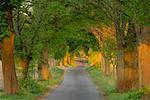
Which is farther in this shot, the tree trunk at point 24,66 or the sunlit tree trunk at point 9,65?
the tree trunk at point 24,66

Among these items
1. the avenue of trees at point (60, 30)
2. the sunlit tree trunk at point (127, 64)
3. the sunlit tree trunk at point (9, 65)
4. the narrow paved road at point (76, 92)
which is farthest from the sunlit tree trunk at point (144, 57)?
the sunlit tree trunk at point (9, 65)

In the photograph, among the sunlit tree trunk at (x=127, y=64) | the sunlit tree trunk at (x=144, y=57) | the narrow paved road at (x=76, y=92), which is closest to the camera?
the sunlit tree trunk at (x=144, y=57)

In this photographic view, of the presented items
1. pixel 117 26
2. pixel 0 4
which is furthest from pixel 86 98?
pixel 0 4

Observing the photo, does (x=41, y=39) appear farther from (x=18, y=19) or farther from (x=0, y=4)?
(x=0, y=4)

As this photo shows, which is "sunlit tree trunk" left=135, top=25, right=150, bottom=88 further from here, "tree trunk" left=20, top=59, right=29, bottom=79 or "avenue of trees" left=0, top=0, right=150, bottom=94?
"tree trunk" left=20, top=59, right=29, bottom=79

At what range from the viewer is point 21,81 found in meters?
33.2

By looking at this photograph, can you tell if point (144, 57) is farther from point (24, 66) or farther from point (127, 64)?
point (24, 66)

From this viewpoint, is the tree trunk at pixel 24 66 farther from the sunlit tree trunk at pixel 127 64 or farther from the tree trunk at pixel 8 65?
the sunlit tree trunk at pixel 127 64

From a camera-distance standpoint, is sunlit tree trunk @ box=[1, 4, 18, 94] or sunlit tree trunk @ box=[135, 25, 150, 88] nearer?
sunlit tree trunk @ box=[135, 25, 150, 88]

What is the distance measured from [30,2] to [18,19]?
97.1 inches

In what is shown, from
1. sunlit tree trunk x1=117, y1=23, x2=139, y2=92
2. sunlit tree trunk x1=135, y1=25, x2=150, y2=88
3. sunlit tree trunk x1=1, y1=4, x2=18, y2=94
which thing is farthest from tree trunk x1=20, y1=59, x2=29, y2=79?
sunlit tree trunk x1=135, y1=25, x2=150, y2=88

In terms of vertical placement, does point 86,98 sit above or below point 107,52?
below

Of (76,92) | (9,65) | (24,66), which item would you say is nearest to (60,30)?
(24,66)

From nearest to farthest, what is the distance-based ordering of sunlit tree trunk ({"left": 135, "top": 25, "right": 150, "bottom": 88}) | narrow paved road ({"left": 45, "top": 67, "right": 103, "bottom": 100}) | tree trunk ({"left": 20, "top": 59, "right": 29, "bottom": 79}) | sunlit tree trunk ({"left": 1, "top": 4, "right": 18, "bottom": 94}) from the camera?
sunlit tree trunk ({"left": 135, "top": 25, "right": 150, "bottom": 88}) → narrow paved road ({"left": 45, "top": 67, "right": 103, "bottom": 100}) → sunlit tree trunk ({"left": 1, "top": 4, "right": 18, "bottom": 94}) → tree trunk ({"left": 20, "top": 59, "right": 29, "bottom": 79})
